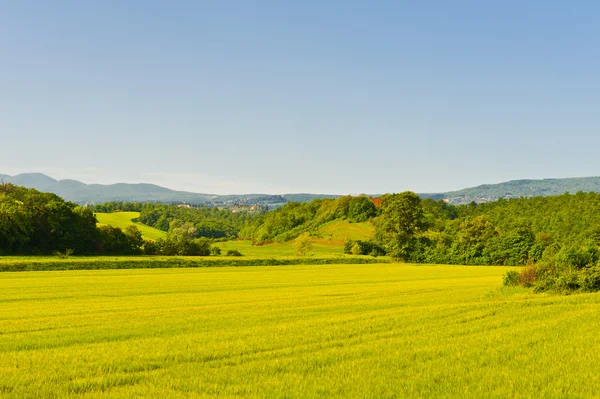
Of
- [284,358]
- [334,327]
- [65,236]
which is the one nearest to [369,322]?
[334,327]

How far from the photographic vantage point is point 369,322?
18.6m

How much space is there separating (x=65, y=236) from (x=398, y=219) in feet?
209

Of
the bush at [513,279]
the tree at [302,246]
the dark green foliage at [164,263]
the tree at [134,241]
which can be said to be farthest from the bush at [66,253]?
the bush at [513,279]

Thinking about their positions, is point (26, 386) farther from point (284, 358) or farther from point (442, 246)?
point (442, 246)

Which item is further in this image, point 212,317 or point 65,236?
point 65,236

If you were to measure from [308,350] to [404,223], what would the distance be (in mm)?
88904

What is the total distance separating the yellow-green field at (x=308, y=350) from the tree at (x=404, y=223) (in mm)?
74378

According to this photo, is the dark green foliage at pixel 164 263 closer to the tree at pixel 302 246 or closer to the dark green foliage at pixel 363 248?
the dark green foliage at pixel 363 248

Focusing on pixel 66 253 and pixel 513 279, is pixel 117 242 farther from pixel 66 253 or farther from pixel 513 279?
pixel 513 279

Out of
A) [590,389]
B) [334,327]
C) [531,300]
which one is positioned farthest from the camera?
[531,300]

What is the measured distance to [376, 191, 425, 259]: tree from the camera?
99.6 m

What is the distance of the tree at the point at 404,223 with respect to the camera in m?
99.6

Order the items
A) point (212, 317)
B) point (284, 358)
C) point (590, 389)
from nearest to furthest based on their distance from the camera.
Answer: point (590, 389) < point (284, 358) < point (212, 317)

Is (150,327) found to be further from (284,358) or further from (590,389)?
(590,389)
